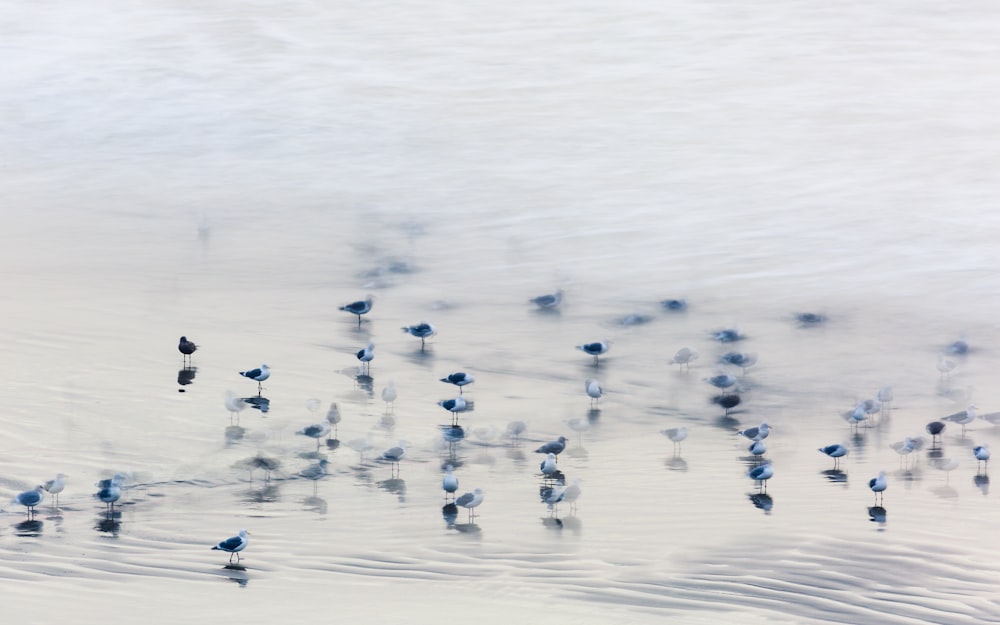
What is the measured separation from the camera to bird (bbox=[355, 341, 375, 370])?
73.5 feet

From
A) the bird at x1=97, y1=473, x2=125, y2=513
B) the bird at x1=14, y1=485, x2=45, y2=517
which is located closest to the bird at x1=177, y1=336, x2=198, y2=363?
the bird at x1=97, y1=473, x2=125, y2=513

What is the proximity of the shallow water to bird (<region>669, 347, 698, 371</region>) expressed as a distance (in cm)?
15

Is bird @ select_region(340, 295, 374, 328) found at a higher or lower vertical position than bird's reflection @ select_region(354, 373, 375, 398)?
higher

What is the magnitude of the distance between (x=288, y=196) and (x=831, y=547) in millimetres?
19336

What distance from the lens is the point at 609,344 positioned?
2473 cm

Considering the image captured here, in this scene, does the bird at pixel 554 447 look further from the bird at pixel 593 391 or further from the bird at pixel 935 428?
the bird at pixel 935 428

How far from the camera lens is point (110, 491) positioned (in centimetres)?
1672

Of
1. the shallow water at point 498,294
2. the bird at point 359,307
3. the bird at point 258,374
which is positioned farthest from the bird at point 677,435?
the bird at point 359,307

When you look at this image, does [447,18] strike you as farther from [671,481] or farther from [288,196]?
[671,481]

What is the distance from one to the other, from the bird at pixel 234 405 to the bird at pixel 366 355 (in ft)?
7.87

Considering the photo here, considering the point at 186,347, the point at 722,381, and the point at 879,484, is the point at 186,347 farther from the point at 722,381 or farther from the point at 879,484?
the point at 879,484

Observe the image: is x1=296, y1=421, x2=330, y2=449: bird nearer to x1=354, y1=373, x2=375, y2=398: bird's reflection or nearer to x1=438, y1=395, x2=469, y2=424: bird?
x1=438, y1=395, x2=469, y2=424: bird

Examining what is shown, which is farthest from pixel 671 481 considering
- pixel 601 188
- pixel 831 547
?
pixel 601 188

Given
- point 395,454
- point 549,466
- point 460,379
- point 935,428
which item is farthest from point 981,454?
point 395,454
